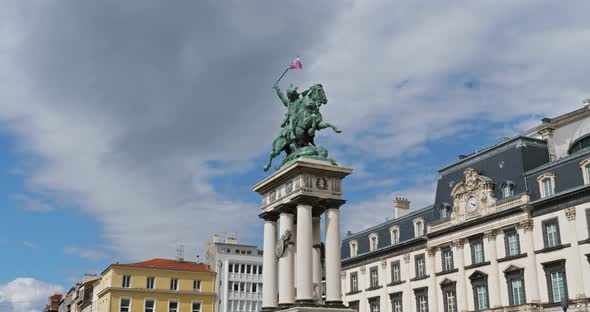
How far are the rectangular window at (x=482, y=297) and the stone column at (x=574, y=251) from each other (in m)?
8.82

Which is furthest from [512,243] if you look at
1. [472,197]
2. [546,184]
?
[472,197]

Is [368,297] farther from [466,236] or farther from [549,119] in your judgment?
[549,119]

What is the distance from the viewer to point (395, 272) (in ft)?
224

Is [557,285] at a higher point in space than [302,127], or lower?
lower

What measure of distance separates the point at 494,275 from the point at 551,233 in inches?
244

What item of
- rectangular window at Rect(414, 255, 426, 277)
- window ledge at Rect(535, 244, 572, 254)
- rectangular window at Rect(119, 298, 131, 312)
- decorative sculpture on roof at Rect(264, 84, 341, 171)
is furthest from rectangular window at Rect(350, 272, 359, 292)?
decorative sculpture on roof at Rect(264, 84, 341, 171)

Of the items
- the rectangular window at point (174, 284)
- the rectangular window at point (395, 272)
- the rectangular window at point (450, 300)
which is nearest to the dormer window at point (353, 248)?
the rectangular window at point (395, 272)

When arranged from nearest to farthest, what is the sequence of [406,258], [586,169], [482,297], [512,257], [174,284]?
[586,169], [512,257], [482,297], [406,258], [174,284]

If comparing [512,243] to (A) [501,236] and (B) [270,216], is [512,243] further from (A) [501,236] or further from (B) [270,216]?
(B) [270,216]

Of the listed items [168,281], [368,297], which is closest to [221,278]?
[168,281]

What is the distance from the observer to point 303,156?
90.6 ft

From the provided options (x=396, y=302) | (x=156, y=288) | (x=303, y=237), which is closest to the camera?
(x=303, y=237)

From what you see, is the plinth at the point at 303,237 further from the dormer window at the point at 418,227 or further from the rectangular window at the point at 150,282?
the rectangular window at the point at 150,282

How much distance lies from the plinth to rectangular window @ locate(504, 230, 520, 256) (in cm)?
3109
